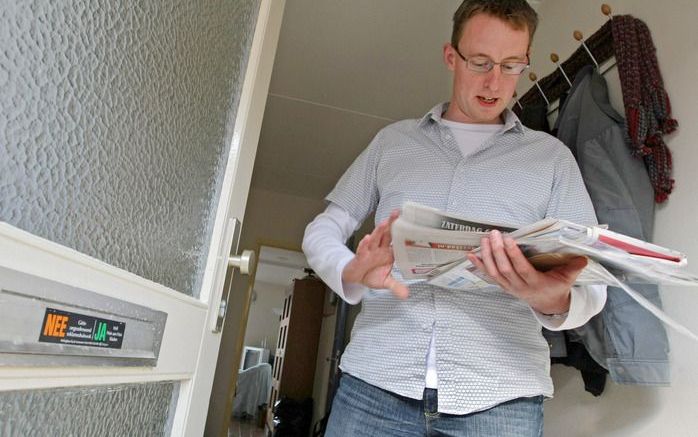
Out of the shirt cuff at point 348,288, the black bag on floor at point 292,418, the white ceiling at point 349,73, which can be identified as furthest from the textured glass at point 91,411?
the black bag on floor at point 292,418

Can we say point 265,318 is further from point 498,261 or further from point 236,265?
point 498,261

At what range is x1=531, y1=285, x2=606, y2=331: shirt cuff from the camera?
0.80 metres

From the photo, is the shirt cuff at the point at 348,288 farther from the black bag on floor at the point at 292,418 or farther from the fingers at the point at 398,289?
the black bag on floor at the point at 292,418

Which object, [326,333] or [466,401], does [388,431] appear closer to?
[466,401]

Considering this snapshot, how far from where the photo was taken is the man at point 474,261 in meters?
0.79

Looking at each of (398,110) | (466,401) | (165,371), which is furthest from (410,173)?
(398,110)

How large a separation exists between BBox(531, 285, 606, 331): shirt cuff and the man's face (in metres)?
0.37

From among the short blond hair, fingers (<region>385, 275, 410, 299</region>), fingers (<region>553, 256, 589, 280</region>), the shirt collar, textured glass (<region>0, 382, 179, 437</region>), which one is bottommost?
textured glass (<region>0, 382, 179, 437</region>)

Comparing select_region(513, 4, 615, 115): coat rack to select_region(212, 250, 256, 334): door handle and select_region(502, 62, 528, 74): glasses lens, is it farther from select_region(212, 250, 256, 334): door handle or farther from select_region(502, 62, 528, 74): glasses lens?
select_region(212, 250, 256, 334): door handle

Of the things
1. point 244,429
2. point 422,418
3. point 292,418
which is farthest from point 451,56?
point 244,429

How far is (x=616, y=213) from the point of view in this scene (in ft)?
3.71

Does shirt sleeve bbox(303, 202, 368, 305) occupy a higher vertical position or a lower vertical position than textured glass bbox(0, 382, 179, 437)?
higher

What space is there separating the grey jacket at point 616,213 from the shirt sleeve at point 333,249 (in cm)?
57

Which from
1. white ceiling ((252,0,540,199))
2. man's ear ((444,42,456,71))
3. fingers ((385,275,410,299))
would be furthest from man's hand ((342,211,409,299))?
white ceiling ((252,0,540,199))
